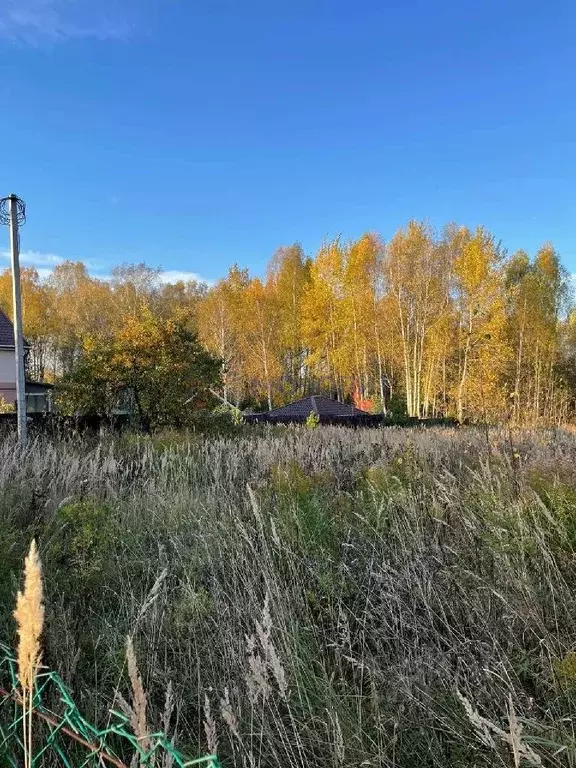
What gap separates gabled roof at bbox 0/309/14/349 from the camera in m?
22.8

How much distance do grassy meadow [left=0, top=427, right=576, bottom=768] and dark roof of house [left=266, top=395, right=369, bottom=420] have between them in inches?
520

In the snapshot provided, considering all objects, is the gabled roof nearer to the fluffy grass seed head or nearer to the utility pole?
the utility pole

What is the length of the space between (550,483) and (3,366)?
24208mm

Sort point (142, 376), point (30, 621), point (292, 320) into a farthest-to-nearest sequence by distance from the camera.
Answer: point (292, 320)
point (142, 376)
point (30, 621)

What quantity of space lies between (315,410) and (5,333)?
1538 cm

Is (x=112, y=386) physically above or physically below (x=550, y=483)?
above

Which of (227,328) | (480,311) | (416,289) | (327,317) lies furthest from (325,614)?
(227,328)

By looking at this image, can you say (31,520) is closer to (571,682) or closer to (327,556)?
(327,556)

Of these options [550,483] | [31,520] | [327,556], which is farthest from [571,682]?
[31,520]

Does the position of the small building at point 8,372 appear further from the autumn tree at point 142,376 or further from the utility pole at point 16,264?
the utility pole at point 16,264

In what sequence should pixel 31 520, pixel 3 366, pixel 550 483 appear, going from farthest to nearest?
pixel 3 366 < pixel 31 520 < pixel 550 483

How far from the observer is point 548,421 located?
10.5 meters

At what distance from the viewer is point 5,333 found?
2355 cm

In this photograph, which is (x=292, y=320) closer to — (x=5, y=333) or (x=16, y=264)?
(x=5, y=333)
